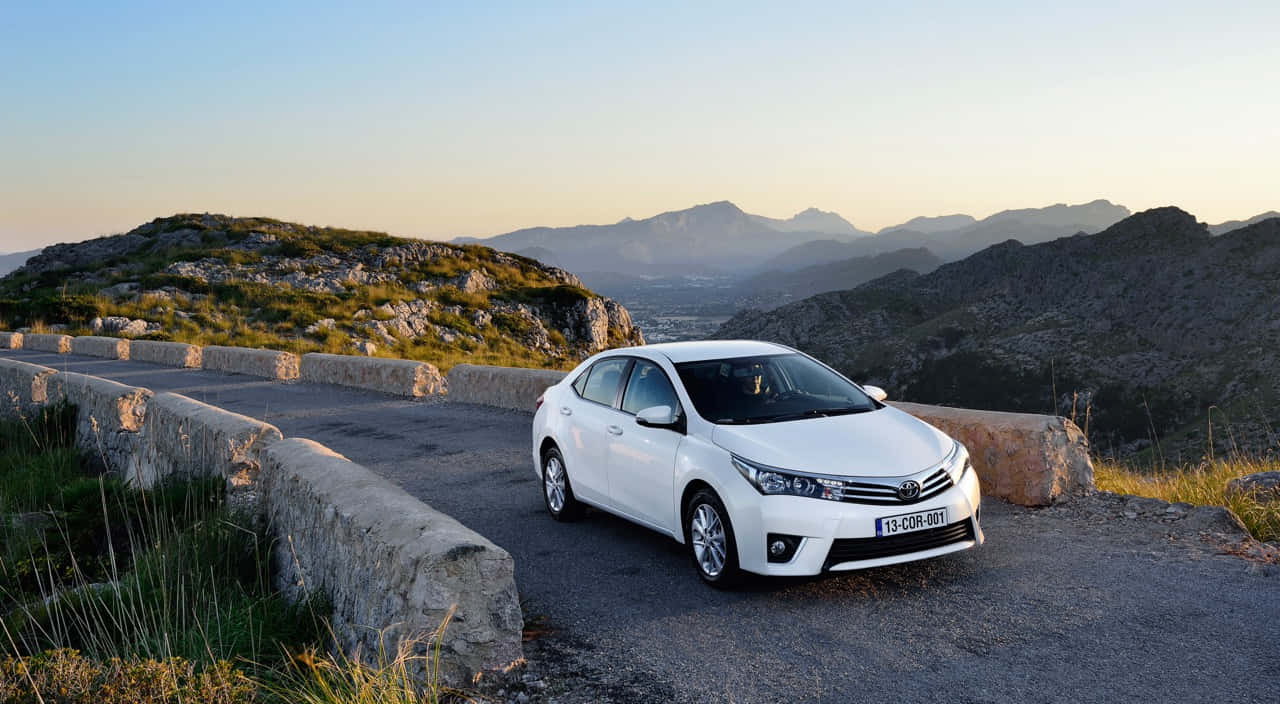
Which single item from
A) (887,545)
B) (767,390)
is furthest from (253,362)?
(887,545)

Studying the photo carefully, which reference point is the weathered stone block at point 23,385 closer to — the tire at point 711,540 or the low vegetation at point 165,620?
the low vegetation at point 165,620

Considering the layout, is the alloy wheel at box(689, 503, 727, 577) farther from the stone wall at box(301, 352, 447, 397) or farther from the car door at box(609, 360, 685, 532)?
the stone wall at box(301, 352, 447, 397)

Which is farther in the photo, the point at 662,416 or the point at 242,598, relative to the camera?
the point at 662,416

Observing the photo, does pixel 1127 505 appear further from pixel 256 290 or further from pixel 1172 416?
pixel 1172 416

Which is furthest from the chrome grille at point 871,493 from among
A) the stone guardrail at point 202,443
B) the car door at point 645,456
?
the stone guardrail at point 202,443

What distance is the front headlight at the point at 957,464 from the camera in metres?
5.78

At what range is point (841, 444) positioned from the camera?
5746 millimetres

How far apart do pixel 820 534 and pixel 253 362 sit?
2024 cm

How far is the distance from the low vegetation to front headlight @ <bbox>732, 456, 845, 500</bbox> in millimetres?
2173

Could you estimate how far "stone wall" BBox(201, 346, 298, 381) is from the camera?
2145 cm

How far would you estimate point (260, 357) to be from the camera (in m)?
22.2

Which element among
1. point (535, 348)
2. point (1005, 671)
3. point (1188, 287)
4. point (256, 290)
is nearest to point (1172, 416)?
point (1188, 287)

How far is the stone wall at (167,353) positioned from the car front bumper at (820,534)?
2341 centimetres

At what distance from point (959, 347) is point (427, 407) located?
7498cm
